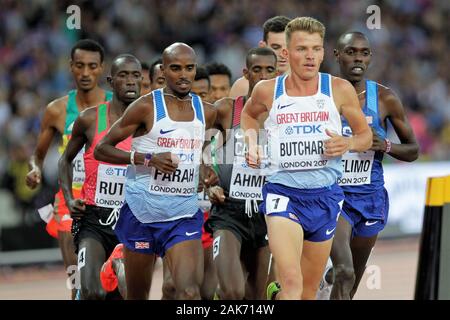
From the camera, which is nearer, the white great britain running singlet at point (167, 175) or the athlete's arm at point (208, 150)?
the white great britain running singlet at point (167, 175)

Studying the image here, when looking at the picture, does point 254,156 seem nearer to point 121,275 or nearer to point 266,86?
point 266,86

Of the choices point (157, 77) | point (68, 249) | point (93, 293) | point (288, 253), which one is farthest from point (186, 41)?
point (288, 253)

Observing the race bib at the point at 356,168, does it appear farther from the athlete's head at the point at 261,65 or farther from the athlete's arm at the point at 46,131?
the athlete's arm at the point at 46,131

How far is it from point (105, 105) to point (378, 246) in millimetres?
10087

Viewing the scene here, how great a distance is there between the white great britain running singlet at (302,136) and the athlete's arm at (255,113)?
0.36 ft

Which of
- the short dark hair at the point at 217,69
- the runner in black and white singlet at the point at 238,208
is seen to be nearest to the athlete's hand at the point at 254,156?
the runner in black and white singlet at the point at 238,208

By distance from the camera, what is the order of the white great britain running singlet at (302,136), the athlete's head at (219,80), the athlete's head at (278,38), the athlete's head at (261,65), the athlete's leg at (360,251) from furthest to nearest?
the athlete's head at (219,80), the athlete's head at (278,38), the athlete's head at (261,65), the athlete's leg at (360,251), the white great britain running singlet at (302,136)

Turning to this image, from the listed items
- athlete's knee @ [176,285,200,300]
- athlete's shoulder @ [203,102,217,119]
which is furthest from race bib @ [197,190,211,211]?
athlete's knee @ [176,285,200,300]

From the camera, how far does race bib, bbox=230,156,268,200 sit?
32.7 ft

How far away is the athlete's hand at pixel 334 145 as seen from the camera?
322 inches

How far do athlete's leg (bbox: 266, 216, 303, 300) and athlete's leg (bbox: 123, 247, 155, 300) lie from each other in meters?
1.18

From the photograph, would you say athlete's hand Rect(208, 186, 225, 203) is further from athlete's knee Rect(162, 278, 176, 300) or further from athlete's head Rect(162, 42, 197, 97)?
athlete's head Rect(162, 42, 197, 97)

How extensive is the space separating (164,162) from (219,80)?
12.4ft

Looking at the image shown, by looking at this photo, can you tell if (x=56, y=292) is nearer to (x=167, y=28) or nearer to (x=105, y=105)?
(x=105, y=105)
